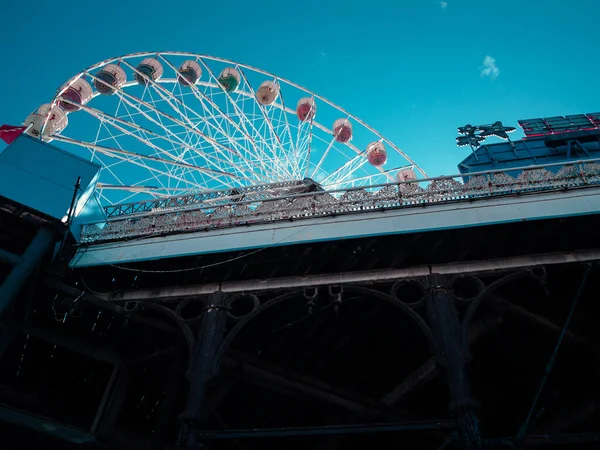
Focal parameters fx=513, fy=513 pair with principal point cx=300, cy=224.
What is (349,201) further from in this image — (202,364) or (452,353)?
(202,364)

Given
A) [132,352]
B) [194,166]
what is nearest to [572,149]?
[194,166]

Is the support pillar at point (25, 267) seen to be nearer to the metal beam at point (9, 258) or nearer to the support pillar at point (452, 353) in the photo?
the metal beam at point (9, 258)

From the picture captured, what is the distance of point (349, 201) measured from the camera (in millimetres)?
9758

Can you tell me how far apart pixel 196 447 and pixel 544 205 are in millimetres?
6833

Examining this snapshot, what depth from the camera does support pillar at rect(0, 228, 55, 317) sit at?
30.1ft

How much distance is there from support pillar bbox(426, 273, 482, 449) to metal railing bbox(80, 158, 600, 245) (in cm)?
170

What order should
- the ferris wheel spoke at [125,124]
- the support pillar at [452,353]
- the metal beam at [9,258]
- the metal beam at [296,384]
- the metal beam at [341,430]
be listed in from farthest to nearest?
1. the ferris wheel spoke at [125,124]
2. the metal beam at [296,384]
3. the metal beam at [9,258]
4. the metal beam at [341,430]
5. the support pillar at [452,353]

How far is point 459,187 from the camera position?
9.43 metres

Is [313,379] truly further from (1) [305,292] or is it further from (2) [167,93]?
(2) [167,93]

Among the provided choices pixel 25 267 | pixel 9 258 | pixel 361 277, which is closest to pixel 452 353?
pixel 361 277

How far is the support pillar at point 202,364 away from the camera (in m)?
7.64

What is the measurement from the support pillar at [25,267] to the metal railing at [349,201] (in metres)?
1.00

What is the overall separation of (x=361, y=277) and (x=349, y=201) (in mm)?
1527

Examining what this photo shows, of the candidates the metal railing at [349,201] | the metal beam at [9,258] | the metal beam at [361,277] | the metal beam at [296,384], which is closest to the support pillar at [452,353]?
the metal beam at [361,277]
